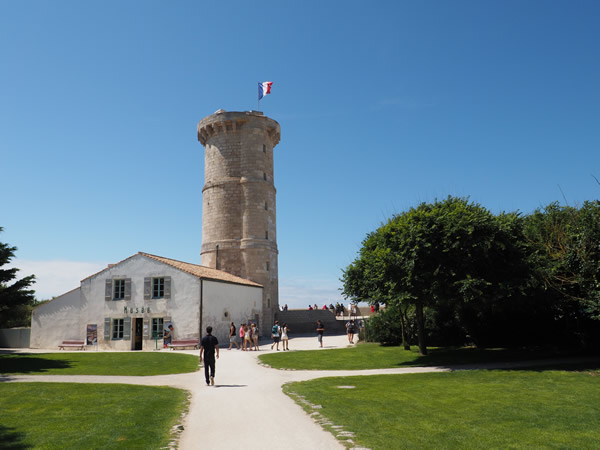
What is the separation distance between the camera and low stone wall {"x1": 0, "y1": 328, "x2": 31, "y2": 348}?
1368 inches

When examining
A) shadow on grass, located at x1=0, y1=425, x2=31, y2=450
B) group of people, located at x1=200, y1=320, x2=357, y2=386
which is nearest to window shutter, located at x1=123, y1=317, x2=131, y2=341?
group of people, located at x1=200, y1=320, x2=357, y2=386

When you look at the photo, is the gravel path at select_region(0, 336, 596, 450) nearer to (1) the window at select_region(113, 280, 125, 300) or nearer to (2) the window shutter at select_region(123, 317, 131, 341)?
(2) the window shutter at select_region(123, 317, 131, 341)

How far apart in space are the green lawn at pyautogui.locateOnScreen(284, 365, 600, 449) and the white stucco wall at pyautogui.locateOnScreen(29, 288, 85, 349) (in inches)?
976

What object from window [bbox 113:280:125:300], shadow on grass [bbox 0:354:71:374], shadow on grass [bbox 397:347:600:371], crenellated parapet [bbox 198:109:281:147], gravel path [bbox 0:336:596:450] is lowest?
shadow on grass [bbox 397:347:600:371]

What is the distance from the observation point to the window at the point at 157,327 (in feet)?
104

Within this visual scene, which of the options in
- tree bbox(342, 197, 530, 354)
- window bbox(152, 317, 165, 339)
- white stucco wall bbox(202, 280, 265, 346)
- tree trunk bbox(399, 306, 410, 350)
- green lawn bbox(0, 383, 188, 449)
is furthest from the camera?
white stucco wall bbox(202, 280, 265, 346)

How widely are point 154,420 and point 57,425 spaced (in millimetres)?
1889

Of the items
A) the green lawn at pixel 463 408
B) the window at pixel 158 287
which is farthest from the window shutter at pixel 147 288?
the green lawn at pixel 463 408

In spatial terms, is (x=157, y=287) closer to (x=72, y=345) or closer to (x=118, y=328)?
(x=118, y=328)

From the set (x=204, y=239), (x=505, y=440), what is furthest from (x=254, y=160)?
(x=505, y=440)

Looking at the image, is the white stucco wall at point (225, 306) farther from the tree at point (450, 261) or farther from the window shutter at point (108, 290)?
the tree at point (450, 261)

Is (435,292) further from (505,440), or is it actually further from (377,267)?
(505,440)

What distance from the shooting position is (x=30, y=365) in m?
21.0

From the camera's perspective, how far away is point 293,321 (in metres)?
45.1
